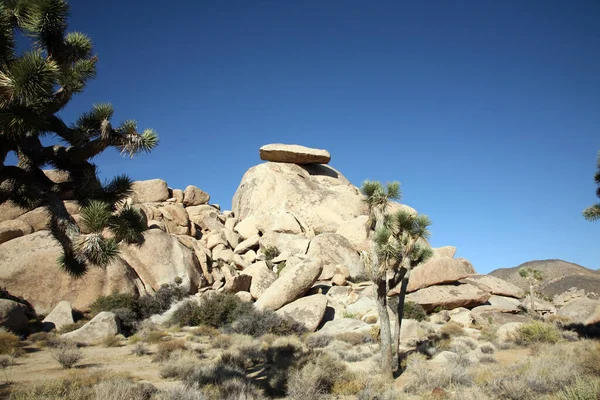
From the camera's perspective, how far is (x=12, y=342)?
429 inches

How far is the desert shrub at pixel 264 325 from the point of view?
15039 millimetres

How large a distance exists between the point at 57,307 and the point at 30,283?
250cm

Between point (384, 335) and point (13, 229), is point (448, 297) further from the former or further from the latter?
point (13, 229)

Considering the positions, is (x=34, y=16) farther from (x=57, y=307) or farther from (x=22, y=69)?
(x=57, y=307)

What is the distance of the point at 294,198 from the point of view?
106 feet

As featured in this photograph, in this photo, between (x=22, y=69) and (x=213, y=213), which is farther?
(x=213, y=213)

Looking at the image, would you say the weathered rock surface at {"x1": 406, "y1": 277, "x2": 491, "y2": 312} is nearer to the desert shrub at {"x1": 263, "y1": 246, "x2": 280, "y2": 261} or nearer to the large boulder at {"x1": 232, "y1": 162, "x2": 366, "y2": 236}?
the desert shrub at {"x1": 263, "y1": 246, "x2": 280, "y2": 261}

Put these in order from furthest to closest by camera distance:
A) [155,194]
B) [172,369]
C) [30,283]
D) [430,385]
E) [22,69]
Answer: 1. [155,194]
2. [30,283]
3. [172,369]
4. [430,385]
5. [22,69]

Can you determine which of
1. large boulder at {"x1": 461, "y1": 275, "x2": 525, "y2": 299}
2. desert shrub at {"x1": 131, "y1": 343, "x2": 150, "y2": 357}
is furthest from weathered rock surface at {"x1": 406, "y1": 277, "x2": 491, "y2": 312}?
desert shrub at {"x1": 131, "y1": 343, "x2": 150, "y2": 357}

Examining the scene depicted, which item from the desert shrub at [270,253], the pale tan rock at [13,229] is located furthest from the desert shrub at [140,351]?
the desert shrub at [270,253]

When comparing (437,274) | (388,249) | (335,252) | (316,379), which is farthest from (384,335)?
(335,252)

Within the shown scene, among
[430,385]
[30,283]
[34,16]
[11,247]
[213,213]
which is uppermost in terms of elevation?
[213,213]

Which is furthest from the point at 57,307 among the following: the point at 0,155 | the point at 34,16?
the point at 34,16

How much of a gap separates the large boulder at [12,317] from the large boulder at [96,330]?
1859 millimetres
